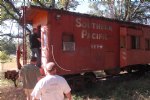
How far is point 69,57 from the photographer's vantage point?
13461 millimetres

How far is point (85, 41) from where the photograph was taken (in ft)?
47.0

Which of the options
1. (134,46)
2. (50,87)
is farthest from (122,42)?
(50,87)

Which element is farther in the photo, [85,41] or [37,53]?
[85,41]

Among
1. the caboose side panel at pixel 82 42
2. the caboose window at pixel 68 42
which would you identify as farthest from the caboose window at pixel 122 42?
the caboose window at pixel 68 42

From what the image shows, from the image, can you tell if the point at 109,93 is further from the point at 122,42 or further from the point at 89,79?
the point at 122,42

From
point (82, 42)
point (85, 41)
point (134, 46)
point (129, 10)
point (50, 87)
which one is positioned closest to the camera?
point (50, 87)

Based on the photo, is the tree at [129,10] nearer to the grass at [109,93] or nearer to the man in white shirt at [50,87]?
the grass at [109,93]

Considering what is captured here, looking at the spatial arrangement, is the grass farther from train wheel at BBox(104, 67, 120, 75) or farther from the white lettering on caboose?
the white lettering on caboose

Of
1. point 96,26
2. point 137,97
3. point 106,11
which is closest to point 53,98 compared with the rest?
point 137,97

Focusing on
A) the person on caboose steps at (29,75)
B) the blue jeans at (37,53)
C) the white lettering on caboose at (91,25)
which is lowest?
the person on caboose steps at (29,75)

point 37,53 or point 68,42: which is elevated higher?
point 68,42

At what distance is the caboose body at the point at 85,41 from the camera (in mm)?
13039

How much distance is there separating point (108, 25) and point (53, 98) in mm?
9826

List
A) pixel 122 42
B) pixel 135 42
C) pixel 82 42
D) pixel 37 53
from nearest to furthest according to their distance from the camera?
pixel 37 53, pixel 82 42, pixel 122 42, pixel 135 42
